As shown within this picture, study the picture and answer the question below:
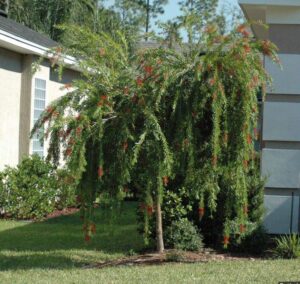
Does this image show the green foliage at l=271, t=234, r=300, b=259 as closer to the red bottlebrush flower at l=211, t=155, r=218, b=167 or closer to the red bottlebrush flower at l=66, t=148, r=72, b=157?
the red bottlebrush flower at l=211, t=155, r=218, b=167

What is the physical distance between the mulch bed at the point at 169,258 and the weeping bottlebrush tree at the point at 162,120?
28.7 inches

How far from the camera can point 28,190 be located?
15055mm

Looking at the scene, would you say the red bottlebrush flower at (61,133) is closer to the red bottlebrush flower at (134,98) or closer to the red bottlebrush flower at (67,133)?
the red bottlebrush flower at (67,133)

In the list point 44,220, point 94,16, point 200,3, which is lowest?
point 44,220

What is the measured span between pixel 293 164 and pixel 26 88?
7398 millimetres

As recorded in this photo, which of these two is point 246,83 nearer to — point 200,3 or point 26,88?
point 26,88

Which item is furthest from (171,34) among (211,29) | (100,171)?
(100,171)

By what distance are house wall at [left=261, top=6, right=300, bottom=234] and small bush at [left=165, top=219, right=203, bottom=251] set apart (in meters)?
1.26

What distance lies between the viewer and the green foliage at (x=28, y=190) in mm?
14867

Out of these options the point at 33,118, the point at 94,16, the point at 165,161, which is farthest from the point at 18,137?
the point at 94,16

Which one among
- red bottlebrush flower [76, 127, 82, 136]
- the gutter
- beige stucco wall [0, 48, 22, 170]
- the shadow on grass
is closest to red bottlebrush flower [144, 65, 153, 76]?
red bottlebrush flower [76, 127, 82, 136]

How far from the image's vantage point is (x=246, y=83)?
28.4 feet

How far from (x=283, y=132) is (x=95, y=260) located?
3.29 m

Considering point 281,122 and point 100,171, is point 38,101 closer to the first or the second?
point 281,122
